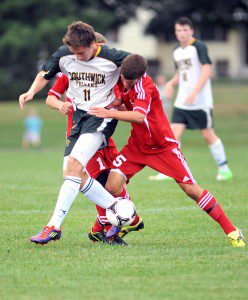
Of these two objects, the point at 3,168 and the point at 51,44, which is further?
the point at 51,44

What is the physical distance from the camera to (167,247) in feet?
25.2

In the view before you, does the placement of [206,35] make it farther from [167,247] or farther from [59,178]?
[167,247]

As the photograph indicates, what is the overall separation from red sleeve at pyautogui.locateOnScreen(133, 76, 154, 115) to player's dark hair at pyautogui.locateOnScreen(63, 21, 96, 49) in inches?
22.7

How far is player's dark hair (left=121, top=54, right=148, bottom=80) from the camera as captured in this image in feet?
24.1

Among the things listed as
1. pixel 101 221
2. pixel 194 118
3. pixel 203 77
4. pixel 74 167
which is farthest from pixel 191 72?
pixel 74 167

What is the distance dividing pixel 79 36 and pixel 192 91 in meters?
6.27

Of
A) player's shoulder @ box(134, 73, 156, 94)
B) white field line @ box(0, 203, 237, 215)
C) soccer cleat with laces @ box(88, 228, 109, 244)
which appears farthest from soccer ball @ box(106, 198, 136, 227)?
white field line @ box(0, 203, 237, 215)

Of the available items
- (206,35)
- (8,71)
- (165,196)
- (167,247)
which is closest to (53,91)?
(167,247)

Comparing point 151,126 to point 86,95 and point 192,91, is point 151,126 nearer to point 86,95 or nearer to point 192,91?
point 86,95

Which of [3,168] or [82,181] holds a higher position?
[82,181]

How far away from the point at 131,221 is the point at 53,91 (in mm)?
1527

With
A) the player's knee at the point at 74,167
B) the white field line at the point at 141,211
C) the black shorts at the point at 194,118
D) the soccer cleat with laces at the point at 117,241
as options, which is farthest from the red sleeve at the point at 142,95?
the black shorts at the point at 194,118

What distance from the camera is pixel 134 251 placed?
7445 mm

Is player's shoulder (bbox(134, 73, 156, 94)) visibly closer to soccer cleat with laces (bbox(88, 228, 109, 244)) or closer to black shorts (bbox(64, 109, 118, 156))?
black shorts (bbox(64, 109, 118, 156))
